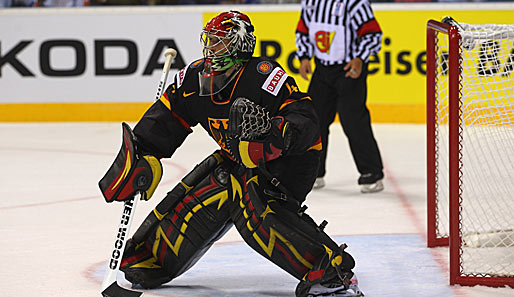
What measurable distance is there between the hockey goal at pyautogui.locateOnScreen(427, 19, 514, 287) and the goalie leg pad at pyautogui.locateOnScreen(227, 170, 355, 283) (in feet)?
1.69

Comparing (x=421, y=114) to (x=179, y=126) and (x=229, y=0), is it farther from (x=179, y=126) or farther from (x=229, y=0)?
(x=179, y=126)

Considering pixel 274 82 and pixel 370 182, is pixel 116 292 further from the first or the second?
pixel 370 182

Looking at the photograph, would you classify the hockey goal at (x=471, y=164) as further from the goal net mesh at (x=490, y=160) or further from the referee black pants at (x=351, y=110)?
the referee black pants at (x=351, y=110)

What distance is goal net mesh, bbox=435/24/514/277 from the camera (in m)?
3.60

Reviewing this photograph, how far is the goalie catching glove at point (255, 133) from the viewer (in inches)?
118

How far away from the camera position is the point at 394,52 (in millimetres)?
8492

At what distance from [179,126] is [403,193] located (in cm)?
241

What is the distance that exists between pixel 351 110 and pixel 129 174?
2.52 m

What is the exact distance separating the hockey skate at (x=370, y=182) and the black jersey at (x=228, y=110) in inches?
86.8

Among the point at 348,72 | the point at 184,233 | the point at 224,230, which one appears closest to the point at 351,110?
the point at 348,72

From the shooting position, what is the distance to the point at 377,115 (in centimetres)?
861

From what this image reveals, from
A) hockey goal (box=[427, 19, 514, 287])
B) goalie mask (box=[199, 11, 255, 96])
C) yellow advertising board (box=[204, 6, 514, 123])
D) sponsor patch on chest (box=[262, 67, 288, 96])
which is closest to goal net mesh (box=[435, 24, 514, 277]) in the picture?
hockey goal (box=[427, 19, 514, 287])

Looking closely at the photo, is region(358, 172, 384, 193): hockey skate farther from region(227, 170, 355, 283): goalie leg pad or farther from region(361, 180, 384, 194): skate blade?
region(227, 170, 355, 283): goalie leg pad

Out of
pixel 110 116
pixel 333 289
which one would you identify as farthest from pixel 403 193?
pixel 110 116
